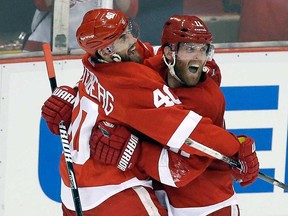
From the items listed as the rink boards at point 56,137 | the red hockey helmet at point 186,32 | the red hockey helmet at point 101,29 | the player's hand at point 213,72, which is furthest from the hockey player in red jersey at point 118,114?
the rink boards at point 56,137

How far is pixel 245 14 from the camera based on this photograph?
172 inches

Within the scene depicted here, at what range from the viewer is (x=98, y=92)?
128 inches

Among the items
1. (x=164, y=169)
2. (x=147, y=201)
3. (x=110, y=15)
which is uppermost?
(x=110, y=15)

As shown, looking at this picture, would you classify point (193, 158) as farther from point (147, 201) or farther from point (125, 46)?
point (125, 46)

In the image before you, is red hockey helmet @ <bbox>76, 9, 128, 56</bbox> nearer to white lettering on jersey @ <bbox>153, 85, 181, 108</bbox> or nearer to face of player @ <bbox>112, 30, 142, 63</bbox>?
face of player @ <bbox>112, 30, 142, 63</bbox>

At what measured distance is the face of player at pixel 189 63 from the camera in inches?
128

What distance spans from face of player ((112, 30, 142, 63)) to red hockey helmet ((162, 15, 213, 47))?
12 cm

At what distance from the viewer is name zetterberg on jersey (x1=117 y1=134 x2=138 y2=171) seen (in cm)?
322

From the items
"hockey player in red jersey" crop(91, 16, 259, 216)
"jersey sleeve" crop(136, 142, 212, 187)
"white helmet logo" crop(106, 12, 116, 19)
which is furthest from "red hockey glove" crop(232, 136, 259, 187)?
"white helmet logo" crop(106, 12, 116, 19)

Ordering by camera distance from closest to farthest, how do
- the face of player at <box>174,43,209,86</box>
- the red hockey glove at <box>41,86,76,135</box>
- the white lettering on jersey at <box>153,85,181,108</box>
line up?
1. the white lettering on jersey at <box>153,85,181,108</box>
2. the face of player at <box>174,43,209,86</box>
3. the red hockey glove at <box>41,86,76,135</box>

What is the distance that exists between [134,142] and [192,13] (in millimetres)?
1239

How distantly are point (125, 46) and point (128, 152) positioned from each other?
0.33 meters

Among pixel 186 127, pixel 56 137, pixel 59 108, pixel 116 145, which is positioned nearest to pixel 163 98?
pixel 186 127

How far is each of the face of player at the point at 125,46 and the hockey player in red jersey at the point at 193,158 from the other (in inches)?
4.4
